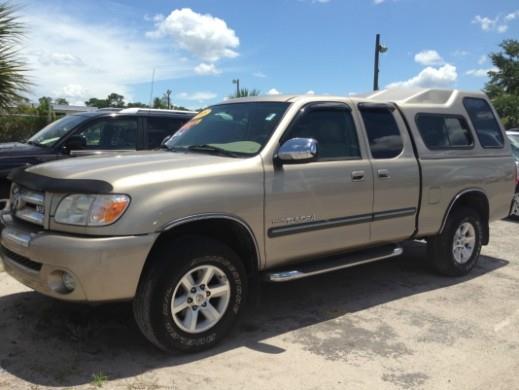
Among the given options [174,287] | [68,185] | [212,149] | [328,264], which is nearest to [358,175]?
[328,264]

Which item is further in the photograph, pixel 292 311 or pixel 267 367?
pixel 292 311

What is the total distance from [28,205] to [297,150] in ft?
6.54

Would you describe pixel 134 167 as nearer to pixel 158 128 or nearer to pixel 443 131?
pixel 443 131

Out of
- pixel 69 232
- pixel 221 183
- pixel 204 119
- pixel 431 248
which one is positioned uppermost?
pixel 204 119

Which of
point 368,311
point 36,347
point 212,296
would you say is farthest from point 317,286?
point 36,347

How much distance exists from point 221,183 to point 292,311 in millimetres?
1561

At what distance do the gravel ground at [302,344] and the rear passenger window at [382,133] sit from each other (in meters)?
1.42

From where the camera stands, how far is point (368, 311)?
15.8ft

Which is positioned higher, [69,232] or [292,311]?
[69,232]

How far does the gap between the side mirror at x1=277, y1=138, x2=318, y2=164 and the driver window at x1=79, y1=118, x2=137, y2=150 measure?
12.9ft

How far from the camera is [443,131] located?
18.9ft

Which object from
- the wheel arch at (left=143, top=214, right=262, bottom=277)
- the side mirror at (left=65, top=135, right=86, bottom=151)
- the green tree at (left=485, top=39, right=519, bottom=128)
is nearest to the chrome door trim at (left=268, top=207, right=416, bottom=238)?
the wheel arch at (left=143, top=214, right=262, bottom=277)

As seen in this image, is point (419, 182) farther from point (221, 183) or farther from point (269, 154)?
point (221, 183)

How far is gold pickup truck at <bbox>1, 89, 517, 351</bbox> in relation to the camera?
3.41 m
